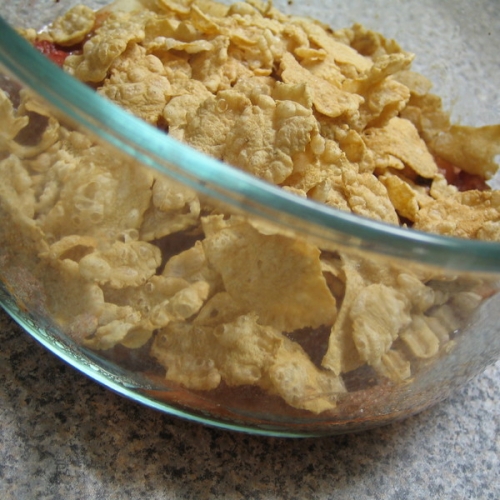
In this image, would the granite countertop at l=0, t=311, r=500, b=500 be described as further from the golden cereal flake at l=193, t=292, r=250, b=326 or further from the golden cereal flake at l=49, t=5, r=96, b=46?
the golden cereal flake at l=49, t=5, r=96, b=46

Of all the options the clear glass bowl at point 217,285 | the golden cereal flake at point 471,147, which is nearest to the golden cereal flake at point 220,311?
the clear glass bowl at point 217,285

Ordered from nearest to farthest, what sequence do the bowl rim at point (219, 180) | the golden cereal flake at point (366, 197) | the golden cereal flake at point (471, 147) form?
1. the bowl rim at point (219, 180)
2. the golden cereal flake at point (366, 197)
3. the golden cereal flake at point (471, 147)

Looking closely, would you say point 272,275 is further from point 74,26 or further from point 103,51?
point 74,26

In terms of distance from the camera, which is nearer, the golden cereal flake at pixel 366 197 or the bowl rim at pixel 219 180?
the bowl rim at pixel 219 180

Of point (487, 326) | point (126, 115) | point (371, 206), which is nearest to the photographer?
point (126, 115)

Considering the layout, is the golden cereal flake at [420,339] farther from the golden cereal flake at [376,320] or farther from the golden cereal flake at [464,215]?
the golden cereal flake at [464,215]

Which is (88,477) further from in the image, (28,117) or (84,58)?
(84,58)

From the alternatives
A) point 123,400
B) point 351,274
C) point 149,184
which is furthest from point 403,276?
point 123,400

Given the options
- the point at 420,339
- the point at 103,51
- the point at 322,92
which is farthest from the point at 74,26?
the point at 420,339
